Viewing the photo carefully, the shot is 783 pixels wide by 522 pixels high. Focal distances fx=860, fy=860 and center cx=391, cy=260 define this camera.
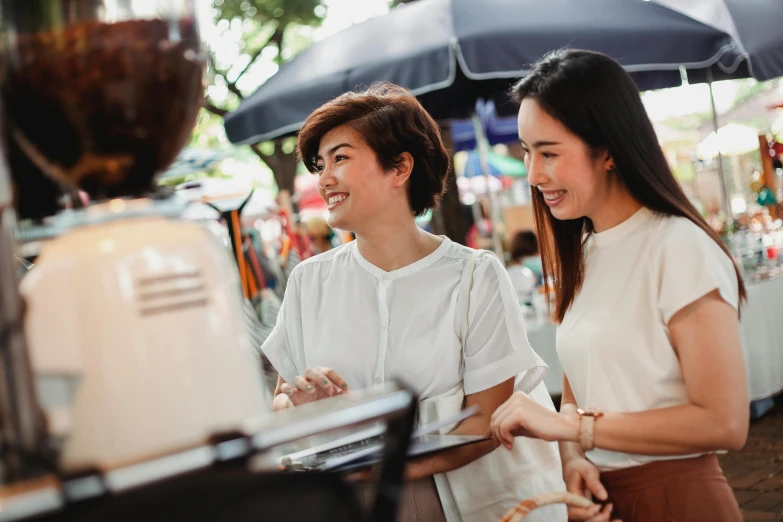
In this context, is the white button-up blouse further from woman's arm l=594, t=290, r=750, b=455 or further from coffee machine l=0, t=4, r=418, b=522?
coffee machine l=0, t=4, r=418, b=522

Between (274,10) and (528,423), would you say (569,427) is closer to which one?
(528,423)

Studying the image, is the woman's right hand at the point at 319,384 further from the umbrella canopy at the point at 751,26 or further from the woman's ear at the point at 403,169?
the umbrella canopy at the point at 751,26

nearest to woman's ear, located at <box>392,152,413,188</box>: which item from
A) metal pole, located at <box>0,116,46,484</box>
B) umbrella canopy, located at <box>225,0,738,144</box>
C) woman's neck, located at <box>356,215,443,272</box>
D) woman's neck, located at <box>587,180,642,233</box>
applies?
woman's neck, located at <box>356,215,443,272</box>

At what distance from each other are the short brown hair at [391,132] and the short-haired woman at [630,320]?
0.50 m

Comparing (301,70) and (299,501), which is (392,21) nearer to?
(301,70)

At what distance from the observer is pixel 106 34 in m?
0.79

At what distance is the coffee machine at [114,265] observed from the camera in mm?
766

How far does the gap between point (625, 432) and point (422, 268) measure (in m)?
0.85

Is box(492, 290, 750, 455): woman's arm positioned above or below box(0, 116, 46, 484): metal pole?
below

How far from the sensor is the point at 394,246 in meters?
2.51

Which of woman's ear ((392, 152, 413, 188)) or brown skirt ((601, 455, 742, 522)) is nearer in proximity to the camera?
brown skirt ((601, 455, 742, 522))

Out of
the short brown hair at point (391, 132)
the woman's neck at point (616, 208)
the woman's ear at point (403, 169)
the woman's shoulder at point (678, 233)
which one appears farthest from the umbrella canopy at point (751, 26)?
the woman's shoulder at point (678, 233)

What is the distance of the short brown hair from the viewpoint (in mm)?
2510

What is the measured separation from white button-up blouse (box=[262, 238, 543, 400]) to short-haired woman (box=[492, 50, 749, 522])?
8.4 inches
